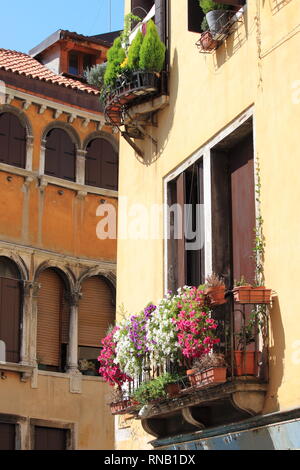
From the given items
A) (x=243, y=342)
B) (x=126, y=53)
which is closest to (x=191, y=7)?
(x=126, y=53)

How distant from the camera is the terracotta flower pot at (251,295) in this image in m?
9.77

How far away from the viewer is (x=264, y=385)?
9875mm

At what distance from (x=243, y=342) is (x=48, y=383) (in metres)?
11.8

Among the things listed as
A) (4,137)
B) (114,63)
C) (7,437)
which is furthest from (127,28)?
(7,437)

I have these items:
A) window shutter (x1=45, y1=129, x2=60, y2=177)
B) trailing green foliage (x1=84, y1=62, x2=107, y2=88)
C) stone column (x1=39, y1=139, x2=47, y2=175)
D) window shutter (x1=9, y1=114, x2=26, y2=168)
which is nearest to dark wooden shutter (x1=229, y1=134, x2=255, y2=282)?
window shutter (x1=9, y1=114, x2=26, y2=168)

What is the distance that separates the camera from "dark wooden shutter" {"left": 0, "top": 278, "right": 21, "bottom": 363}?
20859mm

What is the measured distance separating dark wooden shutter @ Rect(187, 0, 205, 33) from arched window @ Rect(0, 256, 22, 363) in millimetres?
9718

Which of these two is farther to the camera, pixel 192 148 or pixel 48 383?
pixel 48 383

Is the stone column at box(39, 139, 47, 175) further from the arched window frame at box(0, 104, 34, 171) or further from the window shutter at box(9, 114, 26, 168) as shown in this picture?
the window shutter at box(9, 114, 26, 168)

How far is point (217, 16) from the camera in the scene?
38.3ft

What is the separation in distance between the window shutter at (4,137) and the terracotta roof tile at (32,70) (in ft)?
3.25

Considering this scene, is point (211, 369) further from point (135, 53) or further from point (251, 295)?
point (135, 53)

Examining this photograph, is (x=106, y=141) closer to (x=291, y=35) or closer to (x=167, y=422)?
(x=167, y=422)

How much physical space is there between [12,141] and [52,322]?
383 cm
